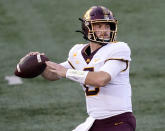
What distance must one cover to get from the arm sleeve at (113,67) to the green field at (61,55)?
9.52 feet

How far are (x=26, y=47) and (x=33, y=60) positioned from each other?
231 inches

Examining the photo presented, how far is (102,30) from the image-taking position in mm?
5793

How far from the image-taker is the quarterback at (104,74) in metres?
5.52

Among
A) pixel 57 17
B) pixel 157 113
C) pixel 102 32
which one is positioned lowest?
pixel 157 113

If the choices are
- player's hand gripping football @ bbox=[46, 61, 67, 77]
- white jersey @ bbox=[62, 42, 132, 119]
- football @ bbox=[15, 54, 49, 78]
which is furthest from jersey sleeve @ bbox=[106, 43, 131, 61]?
football @ bbox=[15, 54, 49, 78]

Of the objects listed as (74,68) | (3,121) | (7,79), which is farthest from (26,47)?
(74,68)

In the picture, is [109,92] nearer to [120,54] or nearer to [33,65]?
[120,54]

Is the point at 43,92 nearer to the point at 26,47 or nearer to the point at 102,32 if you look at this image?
the point at 26,47

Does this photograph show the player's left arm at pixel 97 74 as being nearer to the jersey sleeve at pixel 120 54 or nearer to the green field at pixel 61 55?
the jersey sleeve at pixel 120 54

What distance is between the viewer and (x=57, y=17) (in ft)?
42.9

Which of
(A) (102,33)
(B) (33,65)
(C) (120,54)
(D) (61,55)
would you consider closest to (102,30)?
(A) (102,33)

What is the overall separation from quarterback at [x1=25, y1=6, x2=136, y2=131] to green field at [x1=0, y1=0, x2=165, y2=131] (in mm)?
2632

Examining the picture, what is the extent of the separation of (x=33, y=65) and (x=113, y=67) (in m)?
0.88

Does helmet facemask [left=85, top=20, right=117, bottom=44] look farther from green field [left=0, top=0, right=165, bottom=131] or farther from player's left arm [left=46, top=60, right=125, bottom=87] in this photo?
green field [left=0, top=0, right=165, bottom=131]
